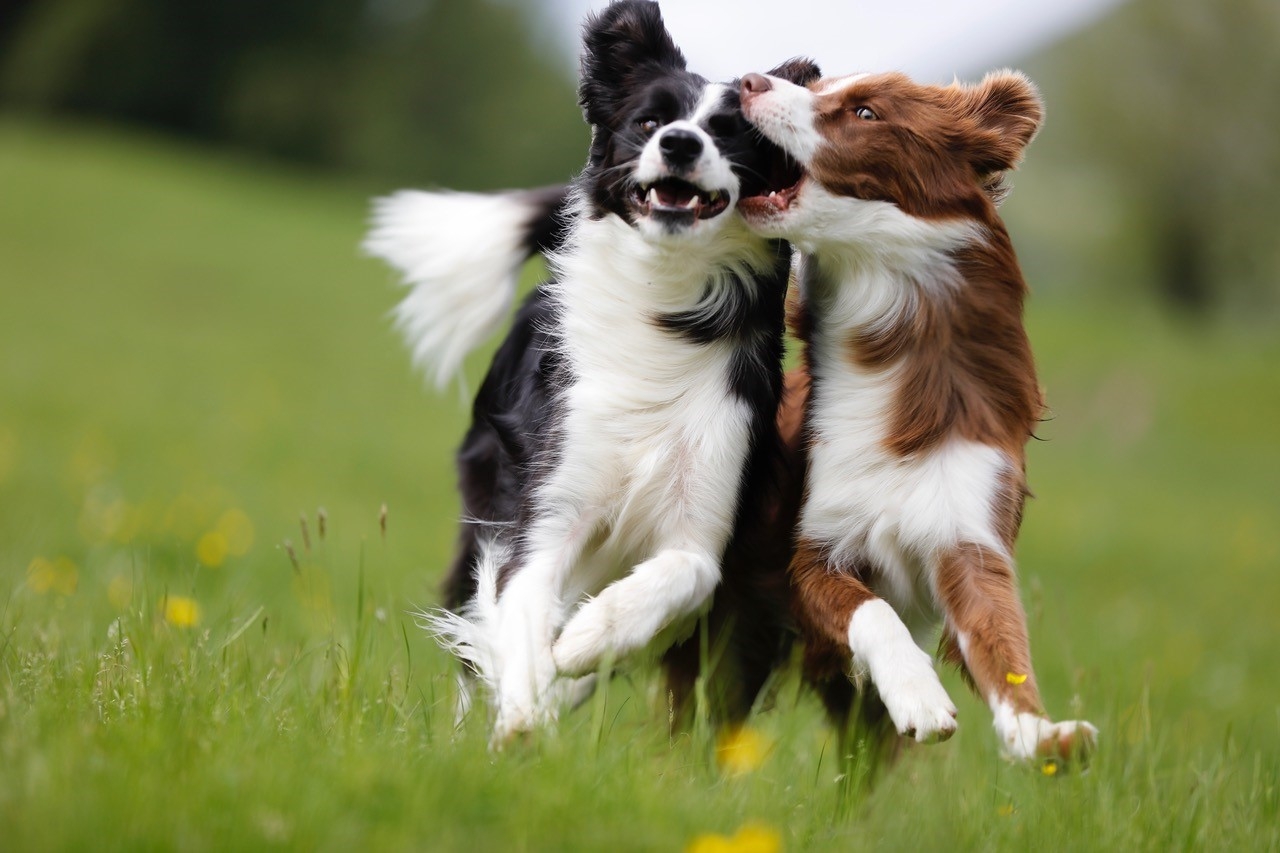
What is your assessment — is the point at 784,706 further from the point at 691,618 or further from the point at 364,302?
the point at 364,302

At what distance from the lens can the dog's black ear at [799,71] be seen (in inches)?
156

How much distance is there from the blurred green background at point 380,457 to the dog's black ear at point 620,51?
5.42 ft

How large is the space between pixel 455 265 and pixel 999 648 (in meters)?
2.29

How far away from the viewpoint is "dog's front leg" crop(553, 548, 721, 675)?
3.08 meters

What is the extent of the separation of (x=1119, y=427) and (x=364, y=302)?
11956 millimetres

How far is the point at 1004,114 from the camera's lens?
11.9ft

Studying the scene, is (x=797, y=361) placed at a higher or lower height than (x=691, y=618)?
higher

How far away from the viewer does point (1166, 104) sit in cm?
2597

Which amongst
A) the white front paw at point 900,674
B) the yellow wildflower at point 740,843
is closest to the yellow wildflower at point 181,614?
the yellow wildflower at point 740,843

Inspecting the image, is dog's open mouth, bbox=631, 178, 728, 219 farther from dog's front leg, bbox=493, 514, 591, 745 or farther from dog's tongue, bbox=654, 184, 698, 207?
dog's front leg, bbox=493, 514, 591, 745

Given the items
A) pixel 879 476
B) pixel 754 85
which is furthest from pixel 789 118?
pixel 879 476

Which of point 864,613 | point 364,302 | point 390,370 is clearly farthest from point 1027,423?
point 364,302

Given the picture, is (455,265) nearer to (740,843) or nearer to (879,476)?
(879,476)

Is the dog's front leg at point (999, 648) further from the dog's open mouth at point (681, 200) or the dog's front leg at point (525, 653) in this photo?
the dog's open mouth at point (681, 200)
